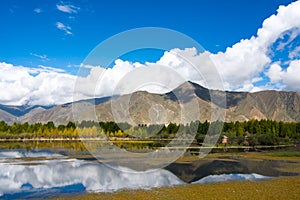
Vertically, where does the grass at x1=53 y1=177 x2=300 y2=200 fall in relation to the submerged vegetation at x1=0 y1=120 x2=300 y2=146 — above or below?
below

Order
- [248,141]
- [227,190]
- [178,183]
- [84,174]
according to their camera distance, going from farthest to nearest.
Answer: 1. [248,141]
2. [84,174]
3. [178,183]
4. [227,190]

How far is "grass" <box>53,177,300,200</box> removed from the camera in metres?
19.3

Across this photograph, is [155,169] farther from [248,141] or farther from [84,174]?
[248,141]

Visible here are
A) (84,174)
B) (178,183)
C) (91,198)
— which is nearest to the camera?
(91,198)

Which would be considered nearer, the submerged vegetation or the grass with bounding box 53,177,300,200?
the grass with bounding box 53,177,300,200

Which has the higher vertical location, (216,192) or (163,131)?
(163,131)

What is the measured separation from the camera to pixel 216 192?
2084 centimetres

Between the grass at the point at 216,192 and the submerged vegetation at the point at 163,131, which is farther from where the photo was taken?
the submerged vegetation at the point at 163,131

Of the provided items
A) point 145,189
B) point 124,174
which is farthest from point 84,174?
point 145,189

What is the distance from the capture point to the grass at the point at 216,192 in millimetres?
19281

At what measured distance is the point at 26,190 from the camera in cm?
2231

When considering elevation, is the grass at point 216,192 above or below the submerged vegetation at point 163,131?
below

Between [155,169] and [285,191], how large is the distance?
15043 millimetres

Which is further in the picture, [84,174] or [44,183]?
[84,174]
